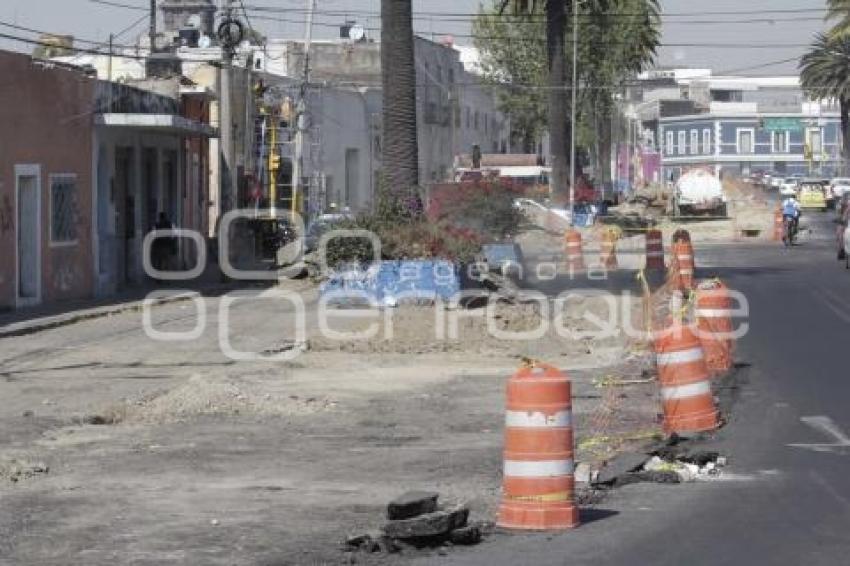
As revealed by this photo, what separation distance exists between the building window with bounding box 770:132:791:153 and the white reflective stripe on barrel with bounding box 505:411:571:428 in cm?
14161

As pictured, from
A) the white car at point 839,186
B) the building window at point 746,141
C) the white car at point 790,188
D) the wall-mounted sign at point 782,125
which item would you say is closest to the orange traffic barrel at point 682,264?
the white car at point 790,188

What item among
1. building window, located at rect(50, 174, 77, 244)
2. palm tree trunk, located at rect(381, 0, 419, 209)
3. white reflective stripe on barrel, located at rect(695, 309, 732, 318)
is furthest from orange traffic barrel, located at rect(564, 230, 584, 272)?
white reflective stripe on barrel, located at rect(695, 309, 732, 318)

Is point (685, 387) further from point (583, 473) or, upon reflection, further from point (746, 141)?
point (746, 141)

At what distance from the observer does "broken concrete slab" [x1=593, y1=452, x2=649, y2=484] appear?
504 inches

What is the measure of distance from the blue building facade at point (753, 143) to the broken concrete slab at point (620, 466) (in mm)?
128645

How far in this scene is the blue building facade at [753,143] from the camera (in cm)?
14438

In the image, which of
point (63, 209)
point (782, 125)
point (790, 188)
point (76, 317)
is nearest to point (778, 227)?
point (790, 188)

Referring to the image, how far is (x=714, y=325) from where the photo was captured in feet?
69.8

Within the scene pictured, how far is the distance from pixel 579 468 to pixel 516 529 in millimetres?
2293

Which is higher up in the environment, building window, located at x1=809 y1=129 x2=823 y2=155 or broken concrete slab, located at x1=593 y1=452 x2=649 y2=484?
building window, located at x1=809 y1=129 x2=823 y2=155

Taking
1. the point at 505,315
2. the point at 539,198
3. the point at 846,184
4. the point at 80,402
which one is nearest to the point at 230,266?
the point at 505,315

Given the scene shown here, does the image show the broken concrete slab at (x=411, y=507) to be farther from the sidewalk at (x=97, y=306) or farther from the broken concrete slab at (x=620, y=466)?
the sidewalk at (x=97, y=306)

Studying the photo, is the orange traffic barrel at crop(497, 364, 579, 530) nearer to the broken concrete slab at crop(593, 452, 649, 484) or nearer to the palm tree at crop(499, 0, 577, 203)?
the broken concrete slab at crop(593, 452, 649, 484)

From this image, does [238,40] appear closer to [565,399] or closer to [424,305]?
[424,305]
